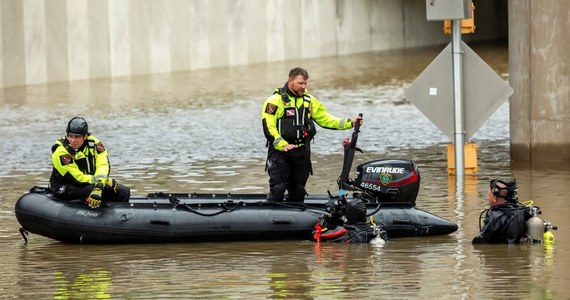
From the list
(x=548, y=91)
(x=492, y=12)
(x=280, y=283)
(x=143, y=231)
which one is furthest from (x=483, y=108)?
(x=492, y=12)

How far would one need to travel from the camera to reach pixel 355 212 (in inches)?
528

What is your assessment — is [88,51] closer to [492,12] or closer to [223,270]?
[492,12]

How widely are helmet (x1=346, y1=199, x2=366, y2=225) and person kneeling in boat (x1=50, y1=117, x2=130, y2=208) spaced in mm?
2366

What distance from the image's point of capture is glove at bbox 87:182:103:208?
1359 centimetres

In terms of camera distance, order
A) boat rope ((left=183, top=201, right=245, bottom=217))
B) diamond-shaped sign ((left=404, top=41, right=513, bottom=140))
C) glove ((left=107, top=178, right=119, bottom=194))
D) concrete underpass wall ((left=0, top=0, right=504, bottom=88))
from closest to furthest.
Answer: boat rope ((left=183, top=201, right=245, bottom=217)) → glove ((left=107, top=178, right=119, bottom=194)) → diamond-shaped sign ((left=404, top=41, right=513, bottom=140)) → concrete underpass wall ((left=0, top=0, right=504, bottom=88))

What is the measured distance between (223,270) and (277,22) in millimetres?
35104

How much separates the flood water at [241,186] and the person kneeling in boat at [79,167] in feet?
1.72

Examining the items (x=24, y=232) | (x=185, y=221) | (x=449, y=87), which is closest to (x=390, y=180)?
(x=185, y=221)

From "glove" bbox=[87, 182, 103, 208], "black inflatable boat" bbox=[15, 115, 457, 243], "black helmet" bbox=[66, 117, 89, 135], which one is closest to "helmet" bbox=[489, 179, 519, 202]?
"black inflatable boat" bbox=[15, 115, 457, 243]

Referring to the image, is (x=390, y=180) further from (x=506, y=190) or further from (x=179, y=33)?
(x=179, y=33)

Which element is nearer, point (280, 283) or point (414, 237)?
point (280, 283)

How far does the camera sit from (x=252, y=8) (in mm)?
45594

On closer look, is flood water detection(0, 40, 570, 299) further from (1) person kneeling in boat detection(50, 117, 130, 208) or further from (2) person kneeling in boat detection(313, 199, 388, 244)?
(1) person kneeling in boat detection(50, 117, 130, 208)

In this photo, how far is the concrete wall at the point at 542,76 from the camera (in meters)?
19.7
